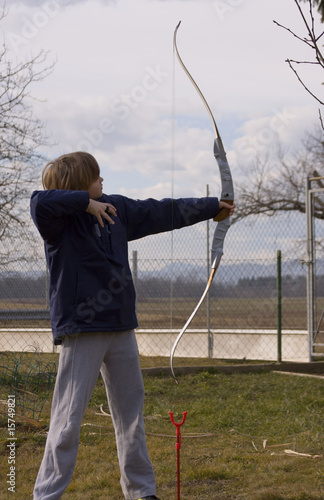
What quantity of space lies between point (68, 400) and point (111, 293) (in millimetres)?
454

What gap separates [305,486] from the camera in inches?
109

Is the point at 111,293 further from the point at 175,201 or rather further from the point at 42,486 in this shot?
the point at 42,486

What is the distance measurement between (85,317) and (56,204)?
46cm

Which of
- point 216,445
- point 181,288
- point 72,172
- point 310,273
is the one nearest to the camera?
point 72,172

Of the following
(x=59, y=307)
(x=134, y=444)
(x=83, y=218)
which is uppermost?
(x=83, y=218)

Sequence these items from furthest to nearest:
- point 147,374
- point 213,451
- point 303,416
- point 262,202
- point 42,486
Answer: point 262,202, point 147,374, point 303,416, point 213,451, point 42,486

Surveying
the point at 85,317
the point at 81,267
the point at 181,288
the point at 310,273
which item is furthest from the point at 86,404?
the point at 181,288

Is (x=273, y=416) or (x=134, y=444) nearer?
(x=134, y=444)

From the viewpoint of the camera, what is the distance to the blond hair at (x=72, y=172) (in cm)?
249

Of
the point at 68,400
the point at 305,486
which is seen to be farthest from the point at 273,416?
the point at 68,400

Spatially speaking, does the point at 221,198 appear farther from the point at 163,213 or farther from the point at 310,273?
the point at 310,273

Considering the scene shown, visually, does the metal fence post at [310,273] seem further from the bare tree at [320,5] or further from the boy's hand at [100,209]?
the boy's hand at [100,209]

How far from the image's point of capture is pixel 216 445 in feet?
11.6

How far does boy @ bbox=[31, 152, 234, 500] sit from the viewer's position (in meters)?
2.32
